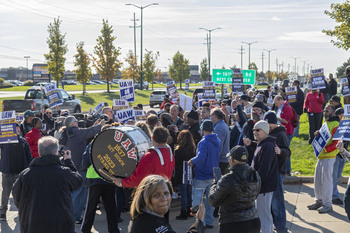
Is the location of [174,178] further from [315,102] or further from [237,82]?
[237,82]

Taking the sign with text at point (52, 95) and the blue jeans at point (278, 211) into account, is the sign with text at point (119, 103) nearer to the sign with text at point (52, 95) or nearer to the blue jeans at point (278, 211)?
the sign with text at point (52, 95)

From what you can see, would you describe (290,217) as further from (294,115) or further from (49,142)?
(49,142)

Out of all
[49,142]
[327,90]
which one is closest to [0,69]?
[327,90]

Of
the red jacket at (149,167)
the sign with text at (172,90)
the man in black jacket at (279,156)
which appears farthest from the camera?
Result: the sign with text at (172,90)

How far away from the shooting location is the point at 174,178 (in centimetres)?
881

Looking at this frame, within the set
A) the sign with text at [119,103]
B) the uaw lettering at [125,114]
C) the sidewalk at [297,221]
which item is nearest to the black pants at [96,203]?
the sidewalk at [297,221]

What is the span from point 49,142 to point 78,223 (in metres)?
3.60

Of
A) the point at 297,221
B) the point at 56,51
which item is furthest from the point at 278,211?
the point at 56,51

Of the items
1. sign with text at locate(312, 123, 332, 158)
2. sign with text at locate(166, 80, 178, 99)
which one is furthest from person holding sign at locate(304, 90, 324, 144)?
sign with text at locate(312, 123, 332, 158)

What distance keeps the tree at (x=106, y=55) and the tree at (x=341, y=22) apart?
34002 millimetres

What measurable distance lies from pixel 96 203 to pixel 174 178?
1.80m

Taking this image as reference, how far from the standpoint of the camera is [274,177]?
268 inches

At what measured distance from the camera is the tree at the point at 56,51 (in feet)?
161

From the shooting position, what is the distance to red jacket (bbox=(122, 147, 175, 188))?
220 inches
